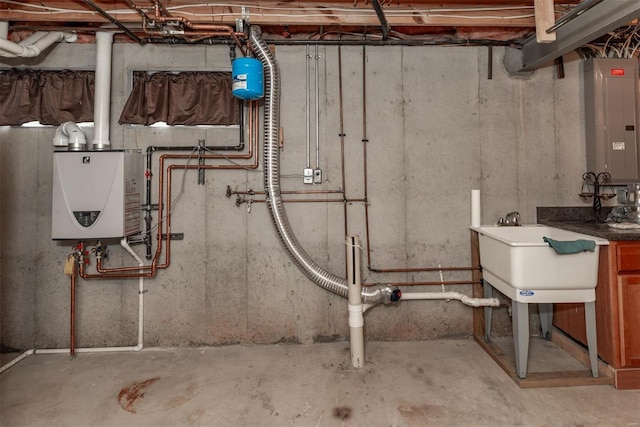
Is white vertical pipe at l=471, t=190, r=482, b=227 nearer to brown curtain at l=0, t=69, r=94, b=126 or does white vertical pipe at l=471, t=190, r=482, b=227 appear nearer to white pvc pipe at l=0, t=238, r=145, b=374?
white pvc pipe at l=0, t=238, r=145, b=374

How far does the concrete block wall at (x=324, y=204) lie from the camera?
2.35 metres

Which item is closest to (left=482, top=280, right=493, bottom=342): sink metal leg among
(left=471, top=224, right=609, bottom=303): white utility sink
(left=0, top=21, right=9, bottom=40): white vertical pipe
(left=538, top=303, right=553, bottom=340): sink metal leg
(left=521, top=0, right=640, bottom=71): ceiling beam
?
(left=538, top=303, right=553, bottom=340): sink metal leg

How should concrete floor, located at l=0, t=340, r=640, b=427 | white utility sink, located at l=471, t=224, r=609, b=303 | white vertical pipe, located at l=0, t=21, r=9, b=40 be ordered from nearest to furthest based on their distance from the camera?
1. concrete floor, located at l=0, t=340, r=640, b=427
2. white utility sink, located at l=471, t=224, r=609, b=303
3. white vertical pipe, located at l=0, t=21, r=9, b=40

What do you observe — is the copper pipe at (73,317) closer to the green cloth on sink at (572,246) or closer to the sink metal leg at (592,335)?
the green cloth on sink at (572,246)

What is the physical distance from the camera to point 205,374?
202 cm

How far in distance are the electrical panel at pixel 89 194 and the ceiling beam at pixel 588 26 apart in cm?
299

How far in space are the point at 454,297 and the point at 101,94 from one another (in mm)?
2993

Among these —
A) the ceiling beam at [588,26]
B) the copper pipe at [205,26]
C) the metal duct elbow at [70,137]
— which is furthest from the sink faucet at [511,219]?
the metal duct elbow at [70,137]

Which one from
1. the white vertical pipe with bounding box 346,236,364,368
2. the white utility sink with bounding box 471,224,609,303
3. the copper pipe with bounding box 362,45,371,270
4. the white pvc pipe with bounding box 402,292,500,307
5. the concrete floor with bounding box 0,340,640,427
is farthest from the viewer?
the copper pipe with bounding box 362,45,371,270

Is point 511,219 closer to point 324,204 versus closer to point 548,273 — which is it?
point 548,273

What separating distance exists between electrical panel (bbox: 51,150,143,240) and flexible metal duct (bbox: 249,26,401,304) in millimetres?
970

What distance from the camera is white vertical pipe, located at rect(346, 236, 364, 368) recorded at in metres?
2.05

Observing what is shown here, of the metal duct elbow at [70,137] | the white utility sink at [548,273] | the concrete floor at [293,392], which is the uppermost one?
the metal duct elbow at [70,137]

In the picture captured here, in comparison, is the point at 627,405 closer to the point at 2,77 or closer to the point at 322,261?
the point at 322,261
